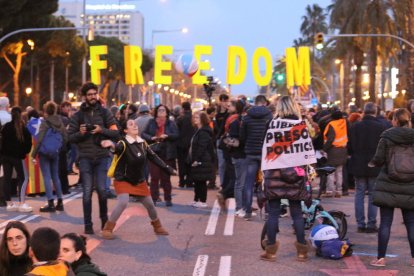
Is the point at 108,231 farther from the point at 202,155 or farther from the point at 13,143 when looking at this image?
the point at 202,155

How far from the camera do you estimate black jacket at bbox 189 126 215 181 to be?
14.7m

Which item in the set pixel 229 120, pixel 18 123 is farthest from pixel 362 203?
pixel 18 123

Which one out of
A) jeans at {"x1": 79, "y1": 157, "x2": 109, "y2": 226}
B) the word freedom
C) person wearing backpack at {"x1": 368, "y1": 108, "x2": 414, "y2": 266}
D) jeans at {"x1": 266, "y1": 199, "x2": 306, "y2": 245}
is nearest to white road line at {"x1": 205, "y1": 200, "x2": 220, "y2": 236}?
jeans at {"x1": 79, "y1": 157, "x2": 109, "y2": 226}

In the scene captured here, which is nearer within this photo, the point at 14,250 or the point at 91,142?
the point at 14,250

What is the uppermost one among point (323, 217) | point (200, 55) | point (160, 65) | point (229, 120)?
point (200, 55)

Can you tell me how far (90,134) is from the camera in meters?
11.2

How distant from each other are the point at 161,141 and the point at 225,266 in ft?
20.2

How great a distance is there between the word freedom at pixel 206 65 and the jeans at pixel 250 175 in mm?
18597

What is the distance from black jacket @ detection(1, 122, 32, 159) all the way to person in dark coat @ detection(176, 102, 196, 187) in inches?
200

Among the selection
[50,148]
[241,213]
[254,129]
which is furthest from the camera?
[50,148]

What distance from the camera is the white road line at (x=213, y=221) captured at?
11.6 m

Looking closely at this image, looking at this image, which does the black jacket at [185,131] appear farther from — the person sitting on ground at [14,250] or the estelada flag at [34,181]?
the person sitting on ground at [14,250]

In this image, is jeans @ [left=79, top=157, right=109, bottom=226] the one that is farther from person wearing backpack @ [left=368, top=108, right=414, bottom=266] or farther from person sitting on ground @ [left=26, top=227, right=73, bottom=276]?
person sitting on ground @ [left=26, top=227, right=73, bottom=276]

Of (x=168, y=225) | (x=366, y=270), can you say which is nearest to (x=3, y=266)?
(x=366, y=270)
